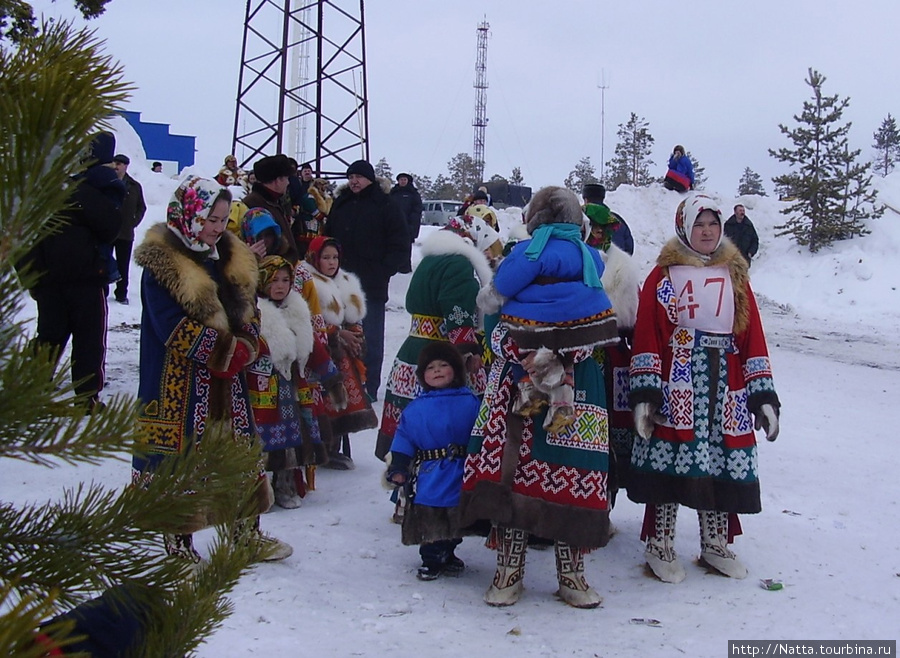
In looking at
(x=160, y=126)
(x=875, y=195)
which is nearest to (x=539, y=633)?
(x=875, y=195)

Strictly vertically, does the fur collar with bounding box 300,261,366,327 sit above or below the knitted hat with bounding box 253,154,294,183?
below

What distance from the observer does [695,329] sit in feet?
13.8

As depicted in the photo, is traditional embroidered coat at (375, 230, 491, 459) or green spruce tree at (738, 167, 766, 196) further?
green spruce tree at (738, 167, 766, 196)

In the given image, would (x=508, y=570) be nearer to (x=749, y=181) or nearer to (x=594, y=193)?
(x=594, y=193)

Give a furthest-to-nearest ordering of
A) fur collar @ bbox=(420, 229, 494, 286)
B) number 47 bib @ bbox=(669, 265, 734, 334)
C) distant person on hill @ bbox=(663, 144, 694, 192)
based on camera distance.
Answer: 1. distant person on hill @ bbox=(663, 144, 694, 192)
2. fur collar @ bbox=(420, 229, 494, 286)
3. number 47 bib @ bbox=(669, 265, 734, 334)

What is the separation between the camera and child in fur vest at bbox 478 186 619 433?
3.74m

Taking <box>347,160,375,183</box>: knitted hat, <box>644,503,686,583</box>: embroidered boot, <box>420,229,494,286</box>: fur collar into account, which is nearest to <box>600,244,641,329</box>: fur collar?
<box>420,229,494,286</box>: fur collar

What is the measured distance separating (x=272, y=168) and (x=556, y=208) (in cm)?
252

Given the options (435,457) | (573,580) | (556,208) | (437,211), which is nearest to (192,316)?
(435,457)

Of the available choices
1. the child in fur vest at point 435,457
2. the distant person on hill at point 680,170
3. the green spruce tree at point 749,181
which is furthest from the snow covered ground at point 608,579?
the green spruce tree at point 749,181

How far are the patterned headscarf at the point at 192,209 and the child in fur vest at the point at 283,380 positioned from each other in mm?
1065

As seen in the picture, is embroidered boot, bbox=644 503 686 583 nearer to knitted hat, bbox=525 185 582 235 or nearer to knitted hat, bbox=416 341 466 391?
knitted hat, bbox=416 341 466 391

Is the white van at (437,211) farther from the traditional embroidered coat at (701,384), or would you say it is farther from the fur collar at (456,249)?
the traditional embroidered coat at (701,384)

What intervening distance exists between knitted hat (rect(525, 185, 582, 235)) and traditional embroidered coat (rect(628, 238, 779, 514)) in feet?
2.03
